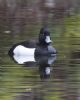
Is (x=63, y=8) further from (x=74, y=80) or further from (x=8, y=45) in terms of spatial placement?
(x=74, y=80)

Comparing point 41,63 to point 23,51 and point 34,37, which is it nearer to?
point 23,51

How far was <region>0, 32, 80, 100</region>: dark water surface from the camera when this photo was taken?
3541 mm

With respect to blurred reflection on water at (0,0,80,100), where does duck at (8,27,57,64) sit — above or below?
below

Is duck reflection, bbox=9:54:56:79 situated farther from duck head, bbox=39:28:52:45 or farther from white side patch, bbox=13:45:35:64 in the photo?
duck head, bbox=39:28:52:45

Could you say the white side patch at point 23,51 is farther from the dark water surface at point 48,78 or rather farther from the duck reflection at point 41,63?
the dark water surface at point 48,78

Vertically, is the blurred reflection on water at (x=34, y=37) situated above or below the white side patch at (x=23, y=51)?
above

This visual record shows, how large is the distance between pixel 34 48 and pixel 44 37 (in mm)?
156

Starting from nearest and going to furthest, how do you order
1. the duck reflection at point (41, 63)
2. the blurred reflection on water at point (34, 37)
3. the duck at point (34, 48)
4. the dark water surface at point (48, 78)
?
the dark water surface at point (48, 78) < the blurred reflection on water at point (34, 37) < the duck reflection at point (41, 63) < the duck at point (34, 48)

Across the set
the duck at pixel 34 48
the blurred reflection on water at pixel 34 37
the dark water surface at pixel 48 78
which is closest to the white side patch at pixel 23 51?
the duck at pixel 34 48

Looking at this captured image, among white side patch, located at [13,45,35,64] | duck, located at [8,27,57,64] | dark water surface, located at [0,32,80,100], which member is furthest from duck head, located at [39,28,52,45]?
dark water surface, located at [0,32,80,100]

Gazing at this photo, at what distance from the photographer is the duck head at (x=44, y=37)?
5559mm

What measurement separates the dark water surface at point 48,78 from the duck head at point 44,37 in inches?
14.2

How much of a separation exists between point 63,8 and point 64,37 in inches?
15.5

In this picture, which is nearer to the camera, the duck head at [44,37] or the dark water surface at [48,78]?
the dark water surface at [48,78]
